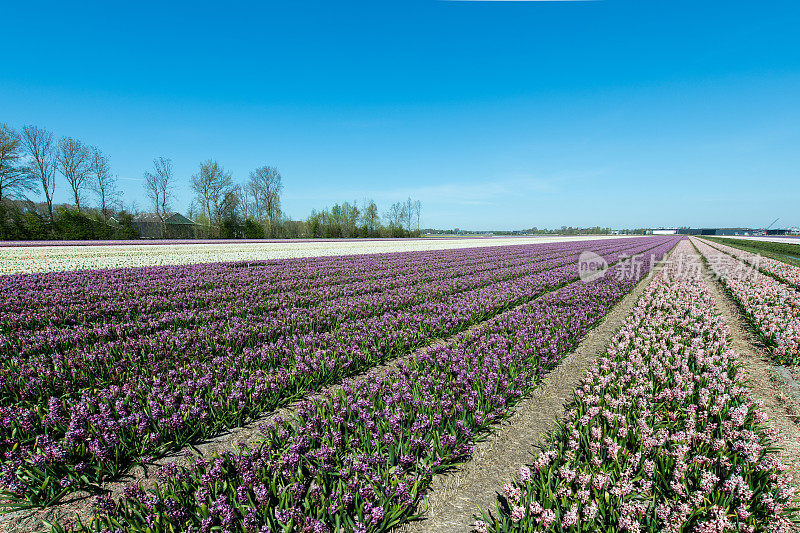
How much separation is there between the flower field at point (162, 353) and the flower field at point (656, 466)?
134 inches

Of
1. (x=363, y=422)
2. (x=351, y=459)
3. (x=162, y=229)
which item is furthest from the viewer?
(x=162, y=229)

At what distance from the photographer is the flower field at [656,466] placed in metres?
2.56

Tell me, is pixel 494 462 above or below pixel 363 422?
below

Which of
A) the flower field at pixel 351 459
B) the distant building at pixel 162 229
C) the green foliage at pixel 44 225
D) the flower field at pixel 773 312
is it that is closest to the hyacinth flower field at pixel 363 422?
the flower field at pixel 351 459

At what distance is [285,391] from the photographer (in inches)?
191

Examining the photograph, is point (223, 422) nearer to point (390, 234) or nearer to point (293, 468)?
point (293, 468)

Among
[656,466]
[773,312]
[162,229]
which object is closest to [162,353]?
[656,466]

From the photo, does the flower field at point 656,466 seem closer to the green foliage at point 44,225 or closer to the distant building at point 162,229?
the green foliage at point 44,225

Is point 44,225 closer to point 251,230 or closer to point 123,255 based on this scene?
point 251,230

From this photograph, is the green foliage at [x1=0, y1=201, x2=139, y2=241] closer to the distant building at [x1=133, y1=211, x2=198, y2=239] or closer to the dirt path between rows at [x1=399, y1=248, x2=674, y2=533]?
the distant building at [x1=133, y1=211, x2=198, y2=239]

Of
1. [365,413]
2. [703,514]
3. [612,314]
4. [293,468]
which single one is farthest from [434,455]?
[612,314]

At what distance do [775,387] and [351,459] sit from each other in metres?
7.30

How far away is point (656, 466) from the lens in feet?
10.6

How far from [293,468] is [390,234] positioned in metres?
88.5
